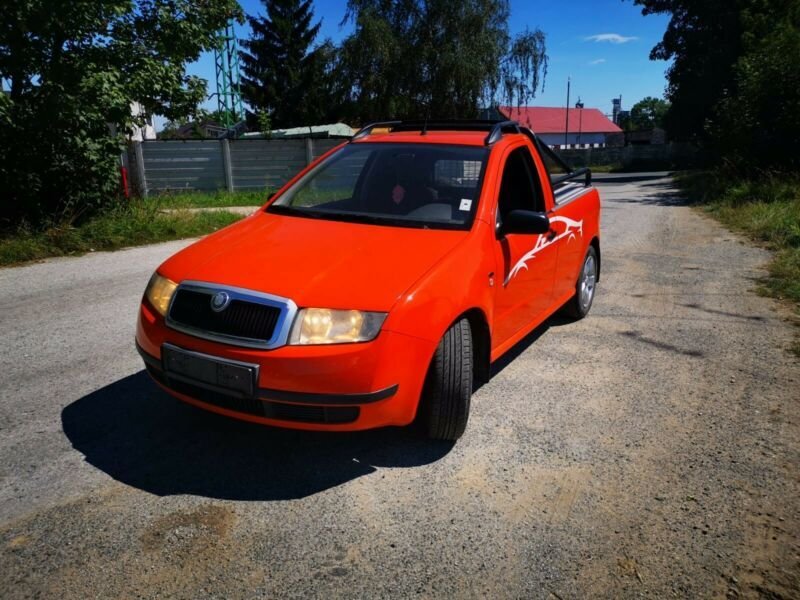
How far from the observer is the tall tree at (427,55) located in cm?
2856

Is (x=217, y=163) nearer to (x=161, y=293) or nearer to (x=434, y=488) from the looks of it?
(x=161, y=293)

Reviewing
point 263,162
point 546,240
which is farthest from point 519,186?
point 263,162

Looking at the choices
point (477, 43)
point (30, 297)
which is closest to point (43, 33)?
point (30, 297)

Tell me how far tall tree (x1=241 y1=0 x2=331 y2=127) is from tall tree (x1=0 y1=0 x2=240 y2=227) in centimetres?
3358

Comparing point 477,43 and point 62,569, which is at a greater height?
point 477,43

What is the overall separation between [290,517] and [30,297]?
5.14 metres

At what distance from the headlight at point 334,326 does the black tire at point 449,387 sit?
1.40 feet

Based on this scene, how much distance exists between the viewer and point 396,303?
2648mm

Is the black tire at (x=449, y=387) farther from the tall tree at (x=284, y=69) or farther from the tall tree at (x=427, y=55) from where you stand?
the tall tree at (x=284, y=69)

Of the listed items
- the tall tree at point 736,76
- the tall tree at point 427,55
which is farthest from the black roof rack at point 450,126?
the tall tree at point 427,55

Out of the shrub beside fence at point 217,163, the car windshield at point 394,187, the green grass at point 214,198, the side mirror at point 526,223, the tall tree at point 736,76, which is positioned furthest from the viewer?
the shrub beside fence at point 217,163

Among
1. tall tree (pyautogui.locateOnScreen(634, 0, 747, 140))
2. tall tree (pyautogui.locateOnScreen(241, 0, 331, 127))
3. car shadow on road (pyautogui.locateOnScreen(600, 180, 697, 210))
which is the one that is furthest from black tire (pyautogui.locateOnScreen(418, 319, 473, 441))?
tall tree (pyautogui.locateOnScreen(241, 0, 331, 127))

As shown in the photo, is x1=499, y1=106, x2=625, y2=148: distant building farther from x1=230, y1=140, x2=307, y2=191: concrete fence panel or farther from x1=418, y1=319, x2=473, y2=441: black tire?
x1=418, y1=319, x2=473, y2=441: black tire

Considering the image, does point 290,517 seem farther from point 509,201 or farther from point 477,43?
point 477,43
